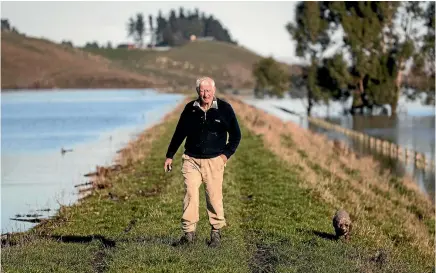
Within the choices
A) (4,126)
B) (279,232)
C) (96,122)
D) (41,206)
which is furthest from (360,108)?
(279,232)

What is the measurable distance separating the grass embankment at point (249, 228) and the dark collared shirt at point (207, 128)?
134 cm

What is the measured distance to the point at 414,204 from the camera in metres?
23.5

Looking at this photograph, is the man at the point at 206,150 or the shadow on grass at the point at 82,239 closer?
the man at the point at 206,150

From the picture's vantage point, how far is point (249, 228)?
1366 cm

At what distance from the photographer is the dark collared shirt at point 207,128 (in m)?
11.2

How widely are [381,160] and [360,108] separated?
116 feet

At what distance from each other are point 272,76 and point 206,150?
9529cm

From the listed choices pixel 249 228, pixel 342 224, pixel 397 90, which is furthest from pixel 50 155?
pixel 397 90

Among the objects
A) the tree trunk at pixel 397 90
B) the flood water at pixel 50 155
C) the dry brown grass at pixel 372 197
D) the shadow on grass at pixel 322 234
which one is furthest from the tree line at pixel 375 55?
the shadow on grass at pixel 322 234

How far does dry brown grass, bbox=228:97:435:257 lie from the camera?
1565 centimetres

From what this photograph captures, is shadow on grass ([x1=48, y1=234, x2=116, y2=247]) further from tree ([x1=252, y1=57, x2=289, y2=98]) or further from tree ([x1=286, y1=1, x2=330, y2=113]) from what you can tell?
tree ([x1=252, y1=57, x2=289, y2=98])

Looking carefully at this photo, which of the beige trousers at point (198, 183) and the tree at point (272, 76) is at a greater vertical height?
the beige trousers at point (198, 183)

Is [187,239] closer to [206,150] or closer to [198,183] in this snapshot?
[198,183]

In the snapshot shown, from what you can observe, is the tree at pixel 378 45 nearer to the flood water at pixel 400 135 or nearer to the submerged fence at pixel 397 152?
the flood water at pixel 400 135
